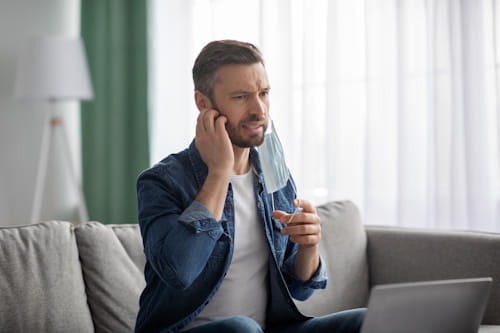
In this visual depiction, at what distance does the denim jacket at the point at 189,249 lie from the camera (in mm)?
1401

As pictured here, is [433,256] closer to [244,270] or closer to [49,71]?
[244,270]

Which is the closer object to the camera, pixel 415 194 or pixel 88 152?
pixel 415 194

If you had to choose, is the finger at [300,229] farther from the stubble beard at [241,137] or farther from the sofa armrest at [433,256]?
the sofa armrest at [433,256]

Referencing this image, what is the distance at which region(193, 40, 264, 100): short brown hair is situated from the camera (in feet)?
5.15

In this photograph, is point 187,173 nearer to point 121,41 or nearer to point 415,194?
point 415,194

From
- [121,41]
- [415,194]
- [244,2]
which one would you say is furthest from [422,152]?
[121,41]

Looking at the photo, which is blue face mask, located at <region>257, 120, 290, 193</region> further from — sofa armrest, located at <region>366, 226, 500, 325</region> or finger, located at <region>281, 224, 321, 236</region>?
sofa armrest, located at <region>366, 226, 500, 325</region>

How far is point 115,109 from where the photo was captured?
4074 mm

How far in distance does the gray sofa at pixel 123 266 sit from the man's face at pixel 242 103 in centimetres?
68

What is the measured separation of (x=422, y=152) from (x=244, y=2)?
1.27m

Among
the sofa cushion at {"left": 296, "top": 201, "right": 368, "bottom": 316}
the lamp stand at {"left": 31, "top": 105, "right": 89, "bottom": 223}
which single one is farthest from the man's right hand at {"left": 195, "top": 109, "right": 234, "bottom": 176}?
the lamp stand at {"left": 31, "top": 105, "right": 89, "bottom": 223}

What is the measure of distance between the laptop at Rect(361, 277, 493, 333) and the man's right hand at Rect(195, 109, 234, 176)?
49cm

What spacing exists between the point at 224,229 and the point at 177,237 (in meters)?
0.19

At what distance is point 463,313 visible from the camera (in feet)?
4.17
